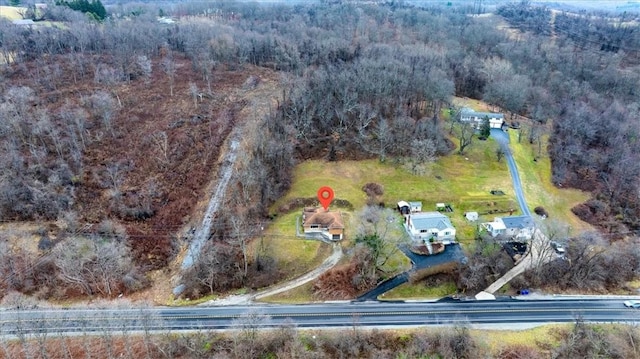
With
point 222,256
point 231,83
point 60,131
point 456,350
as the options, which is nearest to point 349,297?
point 456,350

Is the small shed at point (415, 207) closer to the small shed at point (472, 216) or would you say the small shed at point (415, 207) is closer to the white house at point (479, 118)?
the small shed at point (472, 216)

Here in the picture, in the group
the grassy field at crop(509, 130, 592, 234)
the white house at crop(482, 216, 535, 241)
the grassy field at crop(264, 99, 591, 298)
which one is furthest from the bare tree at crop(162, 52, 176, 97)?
the grassy field at crop(509, 130, 592, 234)

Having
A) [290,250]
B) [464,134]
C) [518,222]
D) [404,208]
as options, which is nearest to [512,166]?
[464,134]

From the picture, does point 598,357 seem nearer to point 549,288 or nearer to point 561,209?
point 549,288

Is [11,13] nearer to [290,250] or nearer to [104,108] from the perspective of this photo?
[104,108]

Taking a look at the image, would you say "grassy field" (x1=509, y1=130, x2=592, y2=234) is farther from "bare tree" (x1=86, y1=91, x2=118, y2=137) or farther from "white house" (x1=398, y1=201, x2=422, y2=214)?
"bare tree" (x1=86, y1=91, x2=118, y2=137)

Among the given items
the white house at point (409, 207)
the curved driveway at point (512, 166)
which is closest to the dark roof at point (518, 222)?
the curved driveway at point (512, 166)
